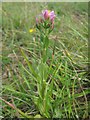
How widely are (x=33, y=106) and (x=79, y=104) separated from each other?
0.63ft

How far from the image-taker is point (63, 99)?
1058 millimetres

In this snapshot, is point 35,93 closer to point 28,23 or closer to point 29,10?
point 28,23

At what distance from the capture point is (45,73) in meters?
1.01

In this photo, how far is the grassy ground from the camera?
1059 millimetres

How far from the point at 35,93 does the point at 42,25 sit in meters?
0.36

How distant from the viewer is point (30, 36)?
1859mm

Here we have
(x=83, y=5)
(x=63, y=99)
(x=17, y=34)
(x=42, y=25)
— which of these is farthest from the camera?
(x=83, y=5)

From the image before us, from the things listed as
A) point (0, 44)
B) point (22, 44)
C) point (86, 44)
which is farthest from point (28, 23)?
point (86, 44)

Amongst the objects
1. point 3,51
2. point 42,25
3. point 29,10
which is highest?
point 29,10

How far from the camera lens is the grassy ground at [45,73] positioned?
3.47 ft

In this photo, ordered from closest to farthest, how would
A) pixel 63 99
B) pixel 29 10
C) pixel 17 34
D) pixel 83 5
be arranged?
pixel 63 99 < pixel 17 34 < pixel 29 10 < pixel 83 5

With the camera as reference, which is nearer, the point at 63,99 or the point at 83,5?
the point at 63,99

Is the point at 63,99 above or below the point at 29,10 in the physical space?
below

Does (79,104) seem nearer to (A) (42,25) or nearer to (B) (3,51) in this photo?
(A) (42,25)
